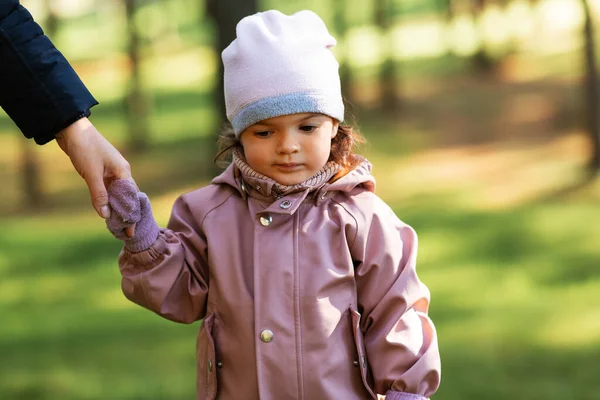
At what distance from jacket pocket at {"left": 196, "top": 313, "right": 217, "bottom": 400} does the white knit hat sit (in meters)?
0.54

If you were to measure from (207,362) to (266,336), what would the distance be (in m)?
0.23

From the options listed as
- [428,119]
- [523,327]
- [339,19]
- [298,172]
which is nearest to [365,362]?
[298,172]

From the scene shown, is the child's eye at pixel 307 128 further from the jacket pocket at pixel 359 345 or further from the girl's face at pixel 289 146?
the jacket pocket at pixel 359 345

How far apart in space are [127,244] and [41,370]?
3.87 m

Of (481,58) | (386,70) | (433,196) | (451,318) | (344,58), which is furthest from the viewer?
(481,58)

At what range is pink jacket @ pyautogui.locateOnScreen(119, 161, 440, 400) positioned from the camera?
116 inches

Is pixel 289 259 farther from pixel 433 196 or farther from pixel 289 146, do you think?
pixel 433 196

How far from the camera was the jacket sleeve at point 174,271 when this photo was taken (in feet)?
9.76

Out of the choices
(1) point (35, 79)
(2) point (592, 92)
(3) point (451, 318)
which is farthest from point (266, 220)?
(2) point (592, 92)

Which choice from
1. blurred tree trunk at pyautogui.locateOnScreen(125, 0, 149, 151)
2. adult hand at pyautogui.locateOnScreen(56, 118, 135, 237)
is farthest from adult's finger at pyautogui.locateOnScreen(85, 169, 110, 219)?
blurred tree trunk at pyautogui.locateOnScreen(125, 0, 149, 151)

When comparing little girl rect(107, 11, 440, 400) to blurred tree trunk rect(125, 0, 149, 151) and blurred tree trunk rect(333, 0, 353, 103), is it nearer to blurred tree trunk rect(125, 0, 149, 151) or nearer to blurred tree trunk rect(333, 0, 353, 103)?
blurred tree trunk rect(125, 0, 149, 151)

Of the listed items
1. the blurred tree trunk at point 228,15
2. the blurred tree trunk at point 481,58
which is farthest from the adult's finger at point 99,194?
the blurred tree trunk at point 481,58

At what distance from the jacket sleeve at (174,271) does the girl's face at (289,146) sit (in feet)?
0.90

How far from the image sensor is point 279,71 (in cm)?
294
